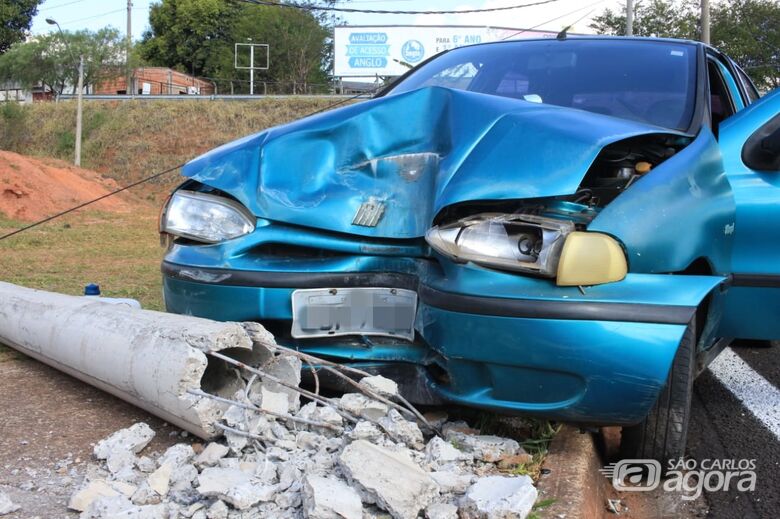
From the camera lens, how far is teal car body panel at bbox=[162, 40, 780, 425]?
222cm

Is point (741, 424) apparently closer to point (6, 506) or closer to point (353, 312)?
point (353, 312)

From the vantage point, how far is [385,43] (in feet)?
120

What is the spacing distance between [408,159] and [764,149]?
1.38 meters

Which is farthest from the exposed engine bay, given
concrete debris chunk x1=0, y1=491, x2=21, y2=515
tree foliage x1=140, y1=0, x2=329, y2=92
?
tree foliage x1=140, y1=0, x2=329, y2=92

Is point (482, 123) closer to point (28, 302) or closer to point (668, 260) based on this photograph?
point (668, 260)

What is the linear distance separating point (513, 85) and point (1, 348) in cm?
317

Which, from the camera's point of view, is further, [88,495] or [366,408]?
[366,408]

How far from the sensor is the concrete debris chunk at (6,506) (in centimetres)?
214

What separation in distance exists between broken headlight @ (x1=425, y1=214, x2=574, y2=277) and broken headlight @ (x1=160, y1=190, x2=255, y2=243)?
870 millimetres

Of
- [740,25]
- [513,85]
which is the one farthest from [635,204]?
[740,25]

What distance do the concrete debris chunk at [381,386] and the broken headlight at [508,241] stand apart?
52 cm

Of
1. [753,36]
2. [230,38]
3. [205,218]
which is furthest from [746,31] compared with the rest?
[230,38]

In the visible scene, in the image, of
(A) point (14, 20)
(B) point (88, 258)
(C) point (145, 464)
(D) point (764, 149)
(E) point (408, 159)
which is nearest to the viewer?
(C) point (145, 464)

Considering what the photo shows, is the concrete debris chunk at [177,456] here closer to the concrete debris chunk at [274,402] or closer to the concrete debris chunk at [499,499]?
the concrete debris chunk at [274,402]
